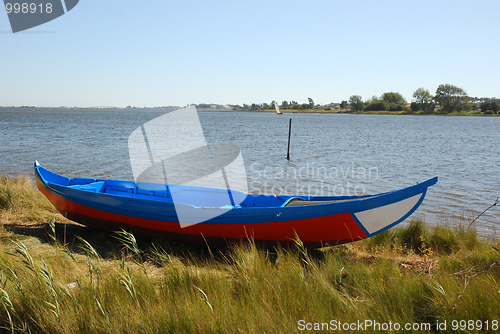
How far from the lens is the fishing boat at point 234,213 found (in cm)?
516

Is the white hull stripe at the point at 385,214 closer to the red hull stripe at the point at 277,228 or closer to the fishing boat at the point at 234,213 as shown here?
the fishing boat at the point at 234,213

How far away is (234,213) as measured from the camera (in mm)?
5680

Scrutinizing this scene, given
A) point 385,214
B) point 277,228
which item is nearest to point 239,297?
point 277,228

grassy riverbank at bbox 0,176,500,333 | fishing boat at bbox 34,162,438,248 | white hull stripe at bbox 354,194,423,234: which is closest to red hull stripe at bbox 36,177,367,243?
fishing boat at bbox 34,162,438,248

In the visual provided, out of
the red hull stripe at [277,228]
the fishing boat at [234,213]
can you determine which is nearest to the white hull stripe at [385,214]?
the fishing boat at [234,213]

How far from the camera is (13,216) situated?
23.7 ft

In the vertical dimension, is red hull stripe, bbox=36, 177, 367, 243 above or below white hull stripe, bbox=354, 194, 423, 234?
below

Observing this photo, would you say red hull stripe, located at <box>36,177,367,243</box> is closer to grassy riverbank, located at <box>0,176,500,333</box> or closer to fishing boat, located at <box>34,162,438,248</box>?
fishing boat, located at <box>34,162,438,248</box>

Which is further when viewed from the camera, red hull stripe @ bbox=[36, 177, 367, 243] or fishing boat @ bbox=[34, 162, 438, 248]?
red hull stripe @ bbox=[36, 177, 367, 243]

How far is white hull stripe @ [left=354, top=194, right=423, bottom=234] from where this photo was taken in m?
5.12

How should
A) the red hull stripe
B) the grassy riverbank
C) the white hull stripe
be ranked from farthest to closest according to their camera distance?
the red hull stripe, the white hull stripe, the grassy riverbank

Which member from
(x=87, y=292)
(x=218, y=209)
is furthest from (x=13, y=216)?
(x=87, y=292)

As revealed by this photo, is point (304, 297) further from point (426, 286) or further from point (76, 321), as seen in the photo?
point (76, 321)

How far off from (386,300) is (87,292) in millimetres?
2923
